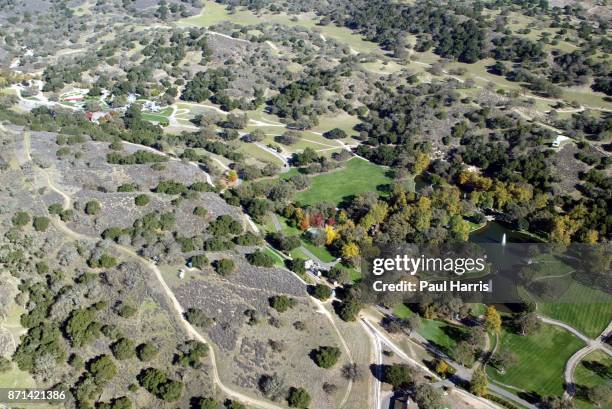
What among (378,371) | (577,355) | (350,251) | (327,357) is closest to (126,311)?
(327,357)

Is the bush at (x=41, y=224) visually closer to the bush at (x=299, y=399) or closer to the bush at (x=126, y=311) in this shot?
the bush at (x=126, y=311)

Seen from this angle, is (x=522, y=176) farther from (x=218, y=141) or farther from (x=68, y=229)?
(x=68, y=229)

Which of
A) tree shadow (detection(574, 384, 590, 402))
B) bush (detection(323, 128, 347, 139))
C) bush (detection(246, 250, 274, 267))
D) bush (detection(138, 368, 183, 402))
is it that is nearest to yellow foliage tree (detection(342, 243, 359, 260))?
bush (detection(246, 250, 274, 267))

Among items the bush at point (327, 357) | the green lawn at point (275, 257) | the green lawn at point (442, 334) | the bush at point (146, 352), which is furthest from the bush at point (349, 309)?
the bush at point (146, 352)

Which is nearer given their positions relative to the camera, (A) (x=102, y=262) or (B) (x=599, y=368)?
(B) (x=599, y=368)

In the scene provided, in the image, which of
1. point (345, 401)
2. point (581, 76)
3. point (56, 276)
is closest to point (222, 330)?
point (345, 401)

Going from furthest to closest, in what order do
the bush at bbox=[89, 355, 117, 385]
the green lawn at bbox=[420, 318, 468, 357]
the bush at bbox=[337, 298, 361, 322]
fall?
the bush at bbox=[337, 298, 361, 322] < the green lawn at bbox=[420, 318, 468, 357] < the bush at bbox=[89, 355, 117, 385]

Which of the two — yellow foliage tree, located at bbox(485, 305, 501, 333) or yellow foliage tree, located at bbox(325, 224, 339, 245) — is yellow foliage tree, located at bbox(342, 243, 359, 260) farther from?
yellow foliage tree, located at bbox(485, 305, 501, 333)

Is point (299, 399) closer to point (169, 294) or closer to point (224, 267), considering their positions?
point (224, 267)
